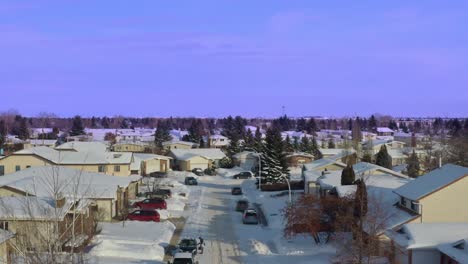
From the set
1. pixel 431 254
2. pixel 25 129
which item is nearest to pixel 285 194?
pixel 431 254

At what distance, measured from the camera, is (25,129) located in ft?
402

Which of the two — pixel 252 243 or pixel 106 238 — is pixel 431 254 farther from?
pixel 106 238

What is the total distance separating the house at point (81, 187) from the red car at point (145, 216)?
133 centimetres

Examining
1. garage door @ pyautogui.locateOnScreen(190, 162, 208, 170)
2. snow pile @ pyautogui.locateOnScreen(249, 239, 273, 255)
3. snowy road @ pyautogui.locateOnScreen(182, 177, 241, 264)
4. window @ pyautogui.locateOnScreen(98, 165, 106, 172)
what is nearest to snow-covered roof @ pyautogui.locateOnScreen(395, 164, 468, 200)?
snow pile @ pyautogui.locateOnScreen(249, 239, 273, 255)

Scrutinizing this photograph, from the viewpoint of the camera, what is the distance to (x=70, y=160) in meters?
58.4

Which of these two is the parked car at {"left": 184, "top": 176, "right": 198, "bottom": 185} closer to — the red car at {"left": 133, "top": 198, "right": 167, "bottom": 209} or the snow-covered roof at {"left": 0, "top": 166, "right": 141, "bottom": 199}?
the red car at {"left": 133, "top": 198, "right": 167, "bottom": 209}

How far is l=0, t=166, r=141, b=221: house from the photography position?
122ft

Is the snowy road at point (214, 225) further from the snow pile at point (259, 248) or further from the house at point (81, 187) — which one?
the house at point (81, 187)

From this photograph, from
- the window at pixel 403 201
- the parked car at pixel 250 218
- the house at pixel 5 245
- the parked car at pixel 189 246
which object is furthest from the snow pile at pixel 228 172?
the house at pixel 5 245

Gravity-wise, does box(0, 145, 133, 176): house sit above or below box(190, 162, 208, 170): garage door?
above

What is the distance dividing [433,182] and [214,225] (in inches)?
598

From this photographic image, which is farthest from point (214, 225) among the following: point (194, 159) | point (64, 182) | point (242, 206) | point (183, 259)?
point (194, 159)

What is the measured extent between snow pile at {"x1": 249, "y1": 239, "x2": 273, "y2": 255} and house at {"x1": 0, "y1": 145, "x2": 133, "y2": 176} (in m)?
25.9

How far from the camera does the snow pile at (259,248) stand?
31297 mm
